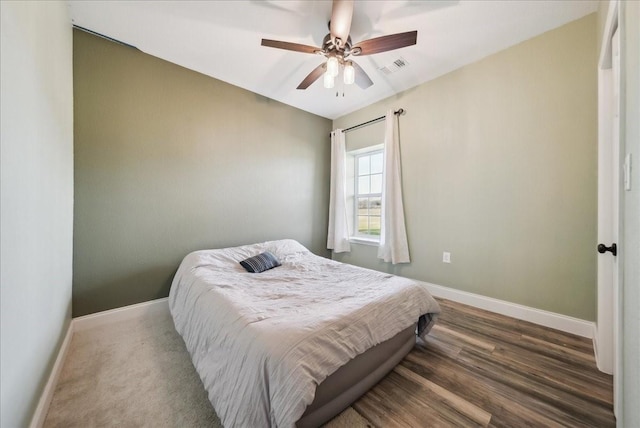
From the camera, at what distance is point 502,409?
1241 millimetres

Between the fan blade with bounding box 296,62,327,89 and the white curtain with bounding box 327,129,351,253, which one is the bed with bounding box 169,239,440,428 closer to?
the white curtain with bounding box 327,129,351,253

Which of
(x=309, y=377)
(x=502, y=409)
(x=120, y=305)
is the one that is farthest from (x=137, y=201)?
(x=502, y=409)

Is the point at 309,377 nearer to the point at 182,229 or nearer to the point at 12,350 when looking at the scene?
the point at 12,350

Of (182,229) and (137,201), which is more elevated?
(137,201)

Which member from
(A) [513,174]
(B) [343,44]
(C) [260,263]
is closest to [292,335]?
(C) [260,263]

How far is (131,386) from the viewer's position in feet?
4.63

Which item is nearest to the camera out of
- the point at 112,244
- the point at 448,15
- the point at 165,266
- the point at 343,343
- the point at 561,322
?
the point at 343,343

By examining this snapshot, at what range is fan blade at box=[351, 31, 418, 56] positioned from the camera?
1597 mm

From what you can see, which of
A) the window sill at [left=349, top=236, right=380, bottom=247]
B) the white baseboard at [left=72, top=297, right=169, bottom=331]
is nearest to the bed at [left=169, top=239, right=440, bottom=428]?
the white baseboard at [left=72, top=297, right=169, bottom=331]

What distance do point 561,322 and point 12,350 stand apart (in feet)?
11.7

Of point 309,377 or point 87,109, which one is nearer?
point 309,377

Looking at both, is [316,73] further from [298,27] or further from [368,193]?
[368,193]

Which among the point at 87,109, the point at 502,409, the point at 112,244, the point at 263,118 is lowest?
the point at 502,409

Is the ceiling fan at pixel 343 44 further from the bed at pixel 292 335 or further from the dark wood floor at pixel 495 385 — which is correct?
the dark wood floor at pixel 495 385
